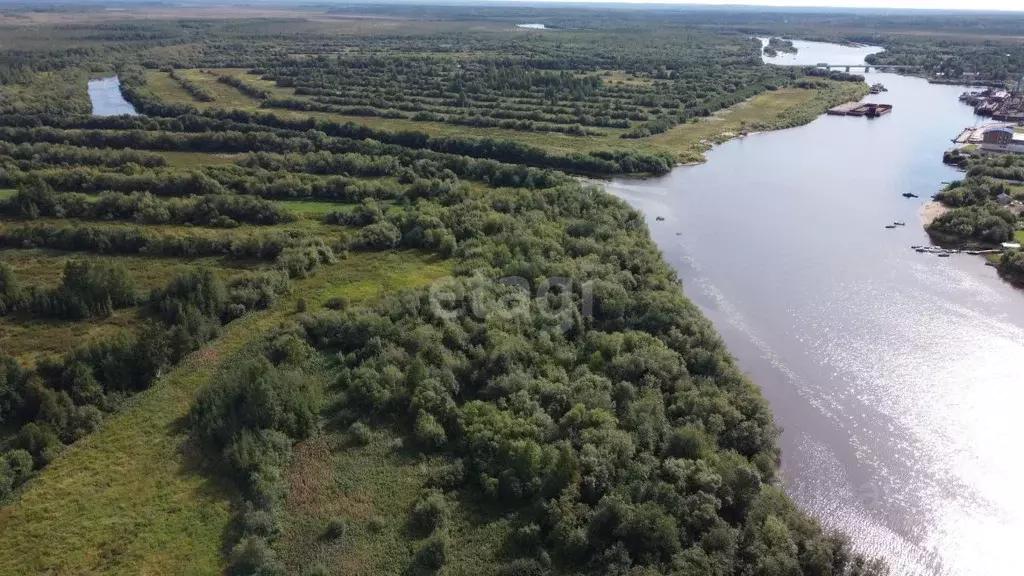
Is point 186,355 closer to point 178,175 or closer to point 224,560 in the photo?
point 224,560

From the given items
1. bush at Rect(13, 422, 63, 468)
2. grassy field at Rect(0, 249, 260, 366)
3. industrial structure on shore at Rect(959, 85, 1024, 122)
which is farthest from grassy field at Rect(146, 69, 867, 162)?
bush at Rect(13, 422, 63, 468)

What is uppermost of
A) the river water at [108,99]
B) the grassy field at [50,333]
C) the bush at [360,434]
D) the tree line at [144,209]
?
the river water at [108,99]

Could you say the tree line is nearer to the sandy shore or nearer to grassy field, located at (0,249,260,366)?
grassy field, located at (0,249,260,366)

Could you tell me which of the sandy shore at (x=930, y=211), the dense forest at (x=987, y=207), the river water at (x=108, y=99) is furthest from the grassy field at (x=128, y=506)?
the river water at (x=108, y=99)

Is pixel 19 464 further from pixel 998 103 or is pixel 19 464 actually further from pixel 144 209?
pixel 998 103

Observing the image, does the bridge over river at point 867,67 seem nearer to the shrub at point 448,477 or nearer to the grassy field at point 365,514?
the shrub at point 448,477

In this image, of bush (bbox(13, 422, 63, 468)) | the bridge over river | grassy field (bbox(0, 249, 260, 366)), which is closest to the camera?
bush (bbox(13, 422, 63, 468))
